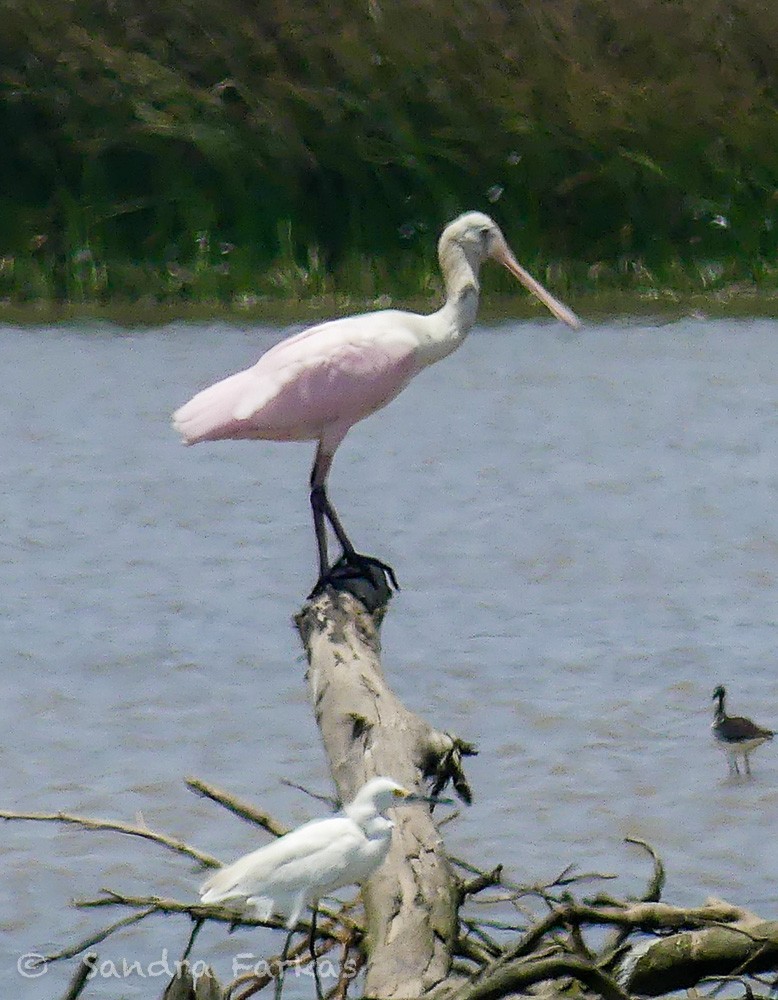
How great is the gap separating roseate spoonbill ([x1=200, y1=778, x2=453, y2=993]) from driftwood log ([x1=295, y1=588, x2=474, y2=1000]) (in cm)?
11

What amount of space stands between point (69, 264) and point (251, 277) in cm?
133

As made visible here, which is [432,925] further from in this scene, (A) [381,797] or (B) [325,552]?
(B) [325,552]

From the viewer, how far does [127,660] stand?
10742mm

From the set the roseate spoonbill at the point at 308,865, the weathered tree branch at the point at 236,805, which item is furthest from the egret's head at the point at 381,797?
the weathered tree branch at the point at 236,805

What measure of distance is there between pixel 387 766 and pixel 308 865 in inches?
22.3

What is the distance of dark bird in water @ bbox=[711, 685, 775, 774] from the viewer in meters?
8.66

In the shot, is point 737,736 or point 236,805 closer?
point 236,805

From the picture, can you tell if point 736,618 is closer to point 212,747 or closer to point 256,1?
point 212,747

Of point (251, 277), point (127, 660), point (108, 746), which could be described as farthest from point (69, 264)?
point (108, 746)

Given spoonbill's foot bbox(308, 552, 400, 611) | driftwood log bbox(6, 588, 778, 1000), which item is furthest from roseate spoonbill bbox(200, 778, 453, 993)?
spoonbill's foot bbox(308, 552, 400, 611)

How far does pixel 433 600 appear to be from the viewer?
466 inches

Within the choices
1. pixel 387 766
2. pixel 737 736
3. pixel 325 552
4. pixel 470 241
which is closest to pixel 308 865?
pixel 387 766

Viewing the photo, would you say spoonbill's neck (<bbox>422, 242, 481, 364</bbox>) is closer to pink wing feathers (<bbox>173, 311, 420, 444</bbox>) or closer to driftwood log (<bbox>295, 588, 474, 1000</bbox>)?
pink wing feathers (<bbox>173, 311, 420, 444</bbox>)

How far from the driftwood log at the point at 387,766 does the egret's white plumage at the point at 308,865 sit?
0.11m
